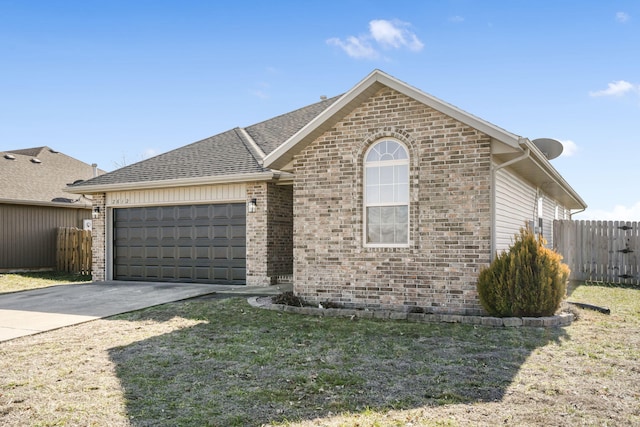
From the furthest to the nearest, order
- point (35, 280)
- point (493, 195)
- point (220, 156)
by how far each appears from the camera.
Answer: point (35, 280)
point (220, 156)
point (493, 195)

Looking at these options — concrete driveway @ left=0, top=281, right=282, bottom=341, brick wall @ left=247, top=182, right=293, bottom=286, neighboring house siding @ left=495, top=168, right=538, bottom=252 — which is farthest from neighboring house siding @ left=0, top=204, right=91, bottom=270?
neighboring house siding @ left=495, top=168, right=538, bottom=252

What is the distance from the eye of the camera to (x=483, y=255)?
9094 mm

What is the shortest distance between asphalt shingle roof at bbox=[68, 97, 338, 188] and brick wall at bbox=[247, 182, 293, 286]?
26.1 inches

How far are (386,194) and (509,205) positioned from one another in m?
2.95

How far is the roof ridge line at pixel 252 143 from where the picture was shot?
14345mm

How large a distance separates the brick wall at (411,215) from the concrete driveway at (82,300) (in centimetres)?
245

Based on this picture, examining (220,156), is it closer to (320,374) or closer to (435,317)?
(435,317)

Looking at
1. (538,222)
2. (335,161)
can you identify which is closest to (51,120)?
(335,161)

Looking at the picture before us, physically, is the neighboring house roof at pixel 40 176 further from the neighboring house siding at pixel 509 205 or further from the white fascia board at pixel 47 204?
the neighboring house siding at pixel 509 205

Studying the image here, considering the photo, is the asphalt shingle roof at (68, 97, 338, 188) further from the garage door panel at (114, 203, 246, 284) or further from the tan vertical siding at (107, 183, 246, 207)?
the garage door panel at (114, 203, 246, 284)

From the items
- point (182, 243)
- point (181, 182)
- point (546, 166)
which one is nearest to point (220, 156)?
point (181, 182)

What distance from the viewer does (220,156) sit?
49.7 ft

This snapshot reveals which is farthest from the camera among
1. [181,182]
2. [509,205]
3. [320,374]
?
[181,182]

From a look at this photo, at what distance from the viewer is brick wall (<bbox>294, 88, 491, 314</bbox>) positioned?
30.3 ft
